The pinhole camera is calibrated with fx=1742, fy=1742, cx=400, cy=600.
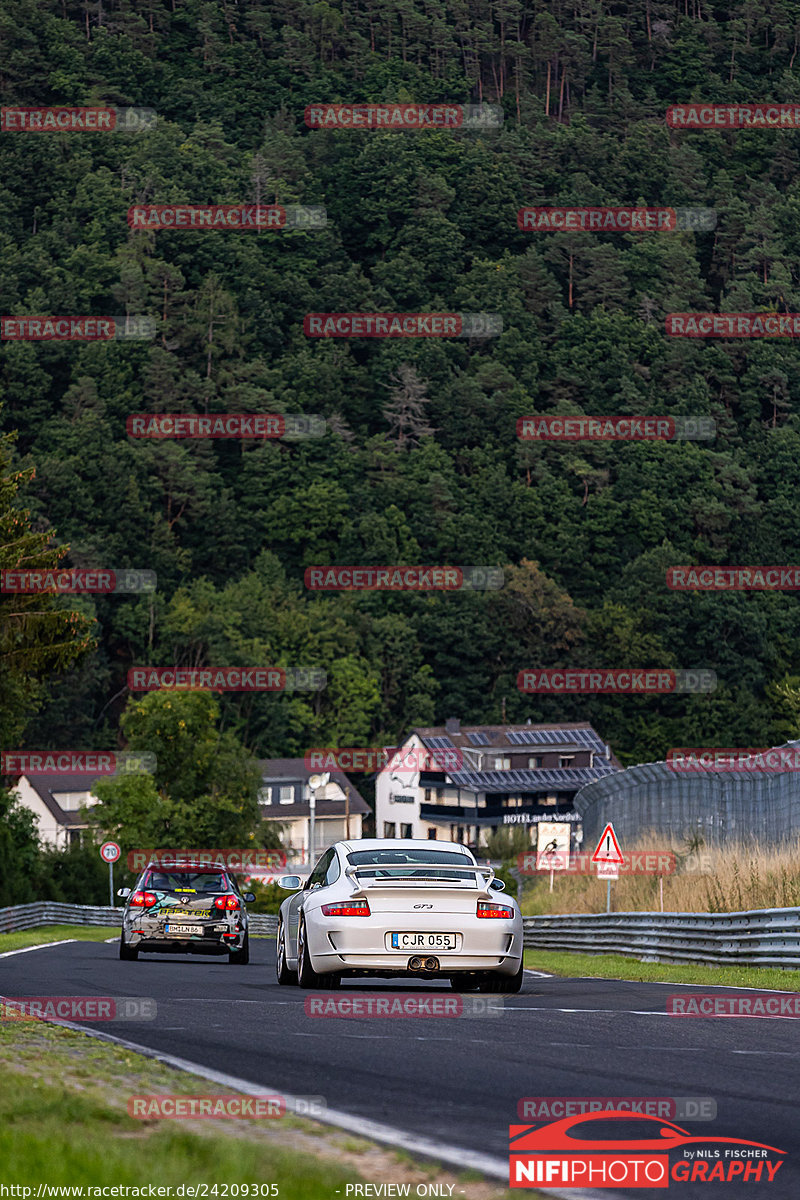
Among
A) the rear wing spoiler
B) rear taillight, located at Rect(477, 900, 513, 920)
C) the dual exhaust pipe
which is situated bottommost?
the dual exhaust pipe

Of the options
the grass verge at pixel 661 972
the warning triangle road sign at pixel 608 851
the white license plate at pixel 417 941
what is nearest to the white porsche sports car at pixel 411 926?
the white license plate at pixel 417 941

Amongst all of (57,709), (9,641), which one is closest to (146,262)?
(57,709)

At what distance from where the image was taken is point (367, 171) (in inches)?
7697

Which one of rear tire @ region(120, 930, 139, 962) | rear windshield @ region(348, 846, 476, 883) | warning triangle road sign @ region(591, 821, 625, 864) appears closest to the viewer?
rear windshield @ region(348, 846, 476, 883)

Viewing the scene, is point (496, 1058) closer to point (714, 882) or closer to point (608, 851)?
point (714, 882)

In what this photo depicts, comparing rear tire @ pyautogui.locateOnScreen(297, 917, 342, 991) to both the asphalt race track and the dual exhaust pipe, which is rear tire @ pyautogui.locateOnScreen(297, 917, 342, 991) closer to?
the asphalt race track

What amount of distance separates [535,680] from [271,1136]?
443 feet

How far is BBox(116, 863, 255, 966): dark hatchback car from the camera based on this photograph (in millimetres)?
20641

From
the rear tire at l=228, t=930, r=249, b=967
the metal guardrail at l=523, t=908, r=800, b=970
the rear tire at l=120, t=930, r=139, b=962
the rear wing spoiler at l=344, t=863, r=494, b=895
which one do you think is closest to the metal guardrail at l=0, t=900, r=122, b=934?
the metal guardrail at l=523, t=908, r=800, b=970

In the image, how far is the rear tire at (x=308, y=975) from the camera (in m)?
14.1

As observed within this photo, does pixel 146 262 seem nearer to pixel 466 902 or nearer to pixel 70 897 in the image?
pixel 70 897

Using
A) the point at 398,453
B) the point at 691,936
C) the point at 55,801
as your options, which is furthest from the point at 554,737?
the point at 691,936

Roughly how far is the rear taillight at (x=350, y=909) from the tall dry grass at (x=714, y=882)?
854 cm

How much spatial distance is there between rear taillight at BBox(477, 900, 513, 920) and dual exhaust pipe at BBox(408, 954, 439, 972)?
20.1 inches
